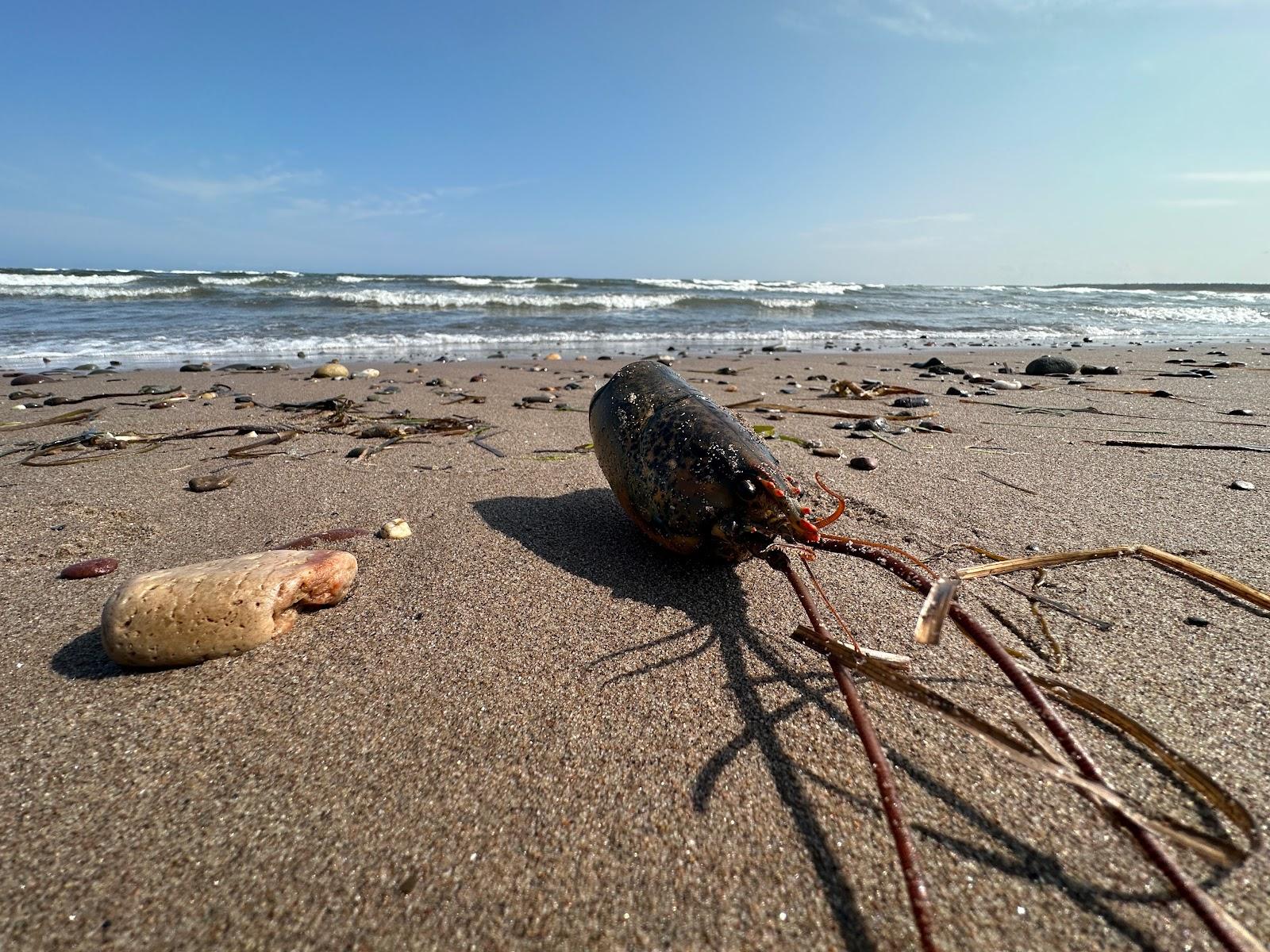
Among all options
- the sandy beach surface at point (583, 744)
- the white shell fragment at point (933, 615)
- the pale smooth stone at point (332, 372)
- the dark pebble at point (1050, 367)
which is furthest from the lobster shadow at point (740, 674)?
the dark pebble at point (1050, 367)

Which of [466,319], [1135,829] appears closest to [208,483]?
[1135,829]

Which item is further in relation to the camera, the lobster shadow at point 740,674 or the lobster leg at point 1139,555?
the lobster leg at point 1139,555

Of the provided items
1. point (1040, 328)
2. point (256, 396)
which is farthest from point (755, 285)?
point (256, 396)

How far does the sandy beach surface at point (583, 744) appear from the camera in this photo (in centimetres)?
101

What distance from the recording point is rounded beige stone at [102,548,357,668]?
1.58 metres

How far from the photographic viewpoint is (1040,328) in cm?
1645

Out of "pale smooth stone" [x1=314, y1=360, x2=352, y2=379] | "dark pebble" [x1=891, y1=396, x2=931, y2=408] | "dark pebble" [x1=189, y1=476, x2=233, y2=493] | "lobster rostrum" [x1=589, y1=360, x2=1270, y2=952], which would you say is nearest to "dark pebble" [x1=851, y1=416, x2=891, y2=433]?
"dark pebble" [x1=891, y1=396, x2=931, y2=408]

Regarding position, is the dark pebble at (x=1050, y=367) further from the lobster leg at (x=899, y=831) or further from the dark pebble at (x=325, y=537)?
the dark pebble at (x=325, y=537)

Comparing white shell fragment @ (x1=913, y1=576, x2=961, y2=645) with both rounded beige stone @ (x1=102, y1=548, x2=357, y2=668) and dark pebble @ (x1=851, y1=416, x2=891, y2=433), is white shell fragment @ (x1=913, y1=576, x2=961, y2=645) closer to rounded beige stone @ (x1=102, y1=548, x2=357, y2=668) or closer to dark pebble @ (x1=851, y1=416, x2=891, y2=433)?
rounded beige stone @ (x1=102, y1=548, x2=357, y2=668)

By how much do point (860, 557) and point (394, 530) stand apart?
71.7 inches

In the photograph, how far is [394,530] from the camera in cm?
245

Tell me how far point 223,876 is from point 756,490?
144 centimetres

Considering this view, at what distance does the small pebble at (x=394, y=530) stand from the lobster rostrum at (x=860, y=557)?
33.8 inches

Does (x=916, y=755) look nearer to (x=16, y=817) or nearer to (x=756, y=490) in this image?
(x=756, y=490)
